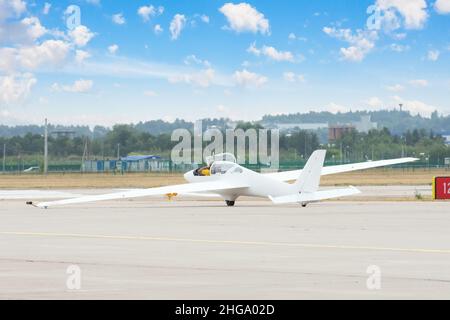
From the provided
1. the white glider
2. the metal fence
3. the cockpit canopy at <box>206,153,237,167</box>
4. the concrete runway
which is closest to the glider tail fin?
the white glider

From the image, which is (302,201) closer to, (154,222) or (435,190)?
(154,222)

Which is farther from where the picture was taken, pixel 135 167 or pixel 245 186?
pixel 135 167

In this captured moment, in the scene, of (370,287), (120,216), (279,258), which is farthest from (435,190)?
(370,287)

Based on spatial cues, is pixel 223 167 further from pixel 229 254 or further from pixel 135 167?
pixel 135 167

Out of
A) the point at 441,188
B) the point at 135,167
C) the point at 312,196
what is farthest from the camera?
the point at 135,167

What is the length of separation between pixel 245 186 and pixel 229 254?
24939mm

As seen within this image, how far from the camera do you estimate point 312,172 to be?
147 feet

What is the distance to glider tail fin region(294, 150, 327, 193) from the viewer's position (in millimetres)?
44656

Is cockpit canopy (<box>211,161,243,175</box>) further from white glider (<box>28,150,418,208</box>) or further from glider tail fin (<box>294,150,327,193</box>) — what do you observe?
glider tail fin (<box>294,150,327,193</box>)

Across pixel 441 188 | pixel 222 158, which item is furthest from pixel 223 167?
pixel 441 188

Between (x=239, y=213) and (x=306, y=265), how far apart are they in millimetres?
22650

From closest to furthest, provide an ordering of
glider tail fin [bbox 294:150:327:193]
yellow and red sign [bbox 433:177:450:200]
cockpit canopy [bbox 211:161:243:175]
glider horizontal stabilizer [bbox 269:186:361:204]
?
1. glider horizontal stabilizer [bbox 269:186:361:204]
2. glider tail fin [bbox 294:150:327:193]
3. cockpit canopy [bbox 211:161:243:175]
4. yellow and red sign [bbox 433:177:450:200]

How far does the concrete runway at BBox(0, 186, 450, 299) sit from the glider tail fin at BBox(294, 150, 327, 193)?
2117 mm
